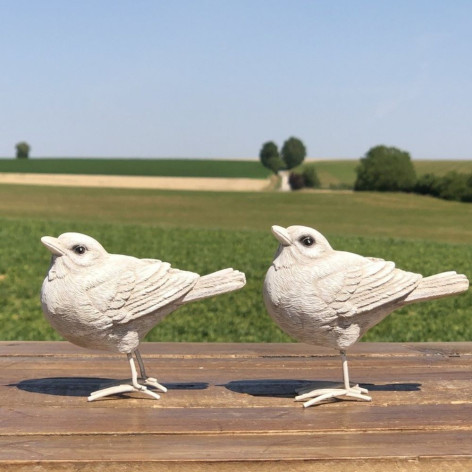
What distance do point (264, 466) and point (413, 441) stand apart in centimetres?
58

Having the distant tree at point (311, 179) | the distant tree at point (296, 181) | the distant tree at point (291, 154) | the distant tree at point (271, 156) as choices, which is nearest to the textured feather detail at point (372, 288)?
the distant tree at point (296, 181)

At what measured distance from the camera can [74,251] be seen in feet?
9.49

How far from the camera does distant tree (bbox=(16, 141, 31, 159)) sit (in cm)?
8075

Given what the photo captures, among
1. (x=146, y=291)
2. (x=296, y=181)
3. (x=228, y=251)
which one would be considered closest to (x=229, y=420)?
(x=146, y=291)

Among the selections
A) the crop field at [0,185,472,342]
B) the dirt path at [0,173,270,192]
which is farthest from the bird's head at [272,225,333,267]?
the dirt path at [0,173,270,192]

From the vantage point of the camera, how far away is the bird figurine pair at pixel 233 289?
111 inches

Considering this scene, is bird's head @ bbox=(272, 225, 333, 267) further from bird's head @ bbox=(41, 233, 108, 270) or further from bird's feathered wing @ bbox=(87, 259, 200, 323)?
bird's head @ bbox=(41, 233, 108, 270)

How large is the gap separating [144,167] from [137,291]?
5807cm

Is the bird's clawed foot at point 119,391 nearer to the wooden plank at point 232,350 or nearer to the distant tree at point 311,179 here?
the wooden plank at point 232,350

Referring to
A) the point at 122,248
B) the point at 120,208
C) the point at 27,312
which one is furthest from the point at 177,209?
the point at 27,312

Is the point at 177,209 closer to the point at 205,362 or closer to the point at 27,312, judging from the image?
the point at 27,312

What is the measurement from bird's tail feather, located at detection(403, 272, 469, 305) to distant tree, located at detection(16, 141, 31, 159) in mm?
81790

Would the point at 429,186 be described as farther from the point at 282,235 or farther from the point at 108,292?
the point at 108,292

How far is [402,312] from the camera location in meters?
7.99
